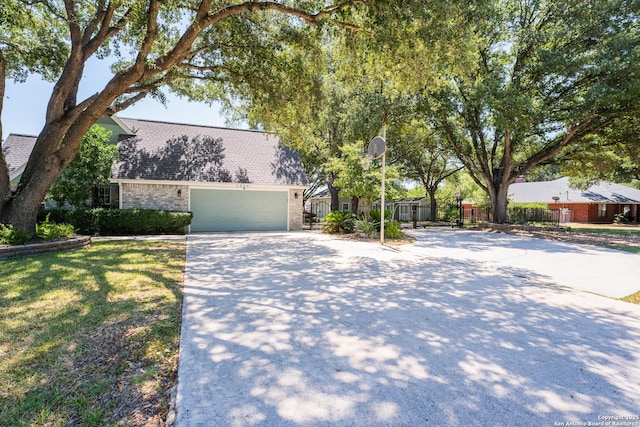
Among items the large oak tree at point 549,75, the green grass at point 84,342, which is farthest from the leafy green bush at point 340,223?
the green grass at point 84,342

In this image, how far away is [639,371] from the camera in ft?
8.46

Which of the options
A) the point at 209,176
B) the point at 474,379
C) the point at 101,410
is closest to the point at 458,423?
the point at 474,379

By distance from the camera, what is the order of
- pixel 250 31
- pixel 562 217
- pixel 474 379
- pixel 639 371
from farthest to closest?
pixel 562 217, pixel 250 31, pixel 639 371, pixel 474 379

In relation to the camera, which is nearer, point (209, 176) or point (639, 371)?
point (639, 371)

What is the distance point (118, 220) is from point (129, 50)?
6184 mm

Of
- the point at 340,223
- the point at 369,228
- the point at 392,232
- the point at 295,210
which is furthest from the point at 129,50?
the point at 392,232

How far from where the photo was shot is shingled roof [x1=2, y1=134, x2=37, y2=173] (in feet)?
45.0

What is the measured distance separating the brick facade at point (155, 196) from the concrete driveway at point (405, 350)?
29.0 ft

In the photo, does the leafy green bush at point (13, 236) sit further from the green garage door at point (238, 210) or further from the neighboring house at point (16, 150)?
the neighboring house at point (16, 150)

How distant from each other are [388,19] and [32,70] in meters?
11.8

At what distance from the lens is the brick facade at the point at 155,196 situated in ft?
42.2

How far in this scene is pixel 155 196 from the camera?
13195mm

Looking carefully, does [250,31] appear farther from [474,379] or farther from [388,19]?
[474,379]

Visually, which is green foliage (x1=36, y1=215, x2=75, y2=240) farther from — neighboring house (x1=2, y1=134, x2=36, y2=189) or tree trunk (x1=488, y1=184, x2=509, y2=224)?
tree trunk (x1=488, y1=184, x2=509, y2=224)
